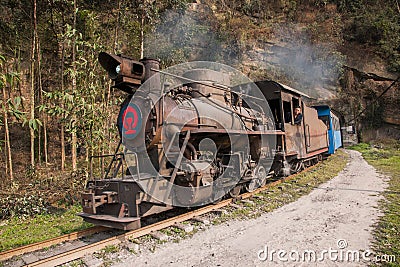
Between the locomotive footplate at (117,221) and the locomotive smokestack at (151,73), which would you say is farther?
the locomotive smokestack at (151,73)

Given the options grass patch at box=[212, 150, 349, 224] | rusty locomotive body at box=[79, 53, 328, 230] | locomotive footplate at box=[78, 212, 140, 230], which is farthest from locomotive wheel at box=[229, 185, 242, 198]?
locomotive footplate at box=[78, 212, 140, 230]

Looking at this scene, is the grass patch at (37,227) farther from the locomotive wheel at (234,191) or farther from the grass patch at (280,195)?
the locomotive wheel at (234,191)

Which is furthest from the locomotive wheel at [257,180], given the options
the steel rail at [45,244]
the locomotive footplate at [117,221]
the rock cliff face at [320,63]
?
the rock cliff face at [320,63]

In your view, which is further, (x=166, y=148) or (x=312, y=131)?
(x=312, y=131)

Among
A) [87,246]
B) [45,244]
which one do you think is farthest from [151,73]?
[45,244]

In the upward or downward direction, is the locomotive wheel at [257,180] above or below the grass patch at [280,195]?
above

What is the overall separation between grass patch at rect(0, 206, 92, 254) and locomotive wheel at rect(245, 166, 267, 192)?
4160 millimetres

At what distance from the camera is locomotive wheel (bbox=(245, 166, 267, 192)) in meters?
7.92

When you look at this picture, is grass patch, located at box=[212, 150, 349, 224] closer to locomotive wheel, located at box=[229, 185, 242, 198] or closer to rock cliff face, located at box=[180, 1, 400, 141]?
locomotive wheel, located at box=[229, 185, 242, 198]

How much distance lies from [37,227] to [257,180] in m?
5.50

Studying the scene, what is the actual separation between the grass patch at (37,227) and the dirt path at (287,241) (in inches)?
84.3

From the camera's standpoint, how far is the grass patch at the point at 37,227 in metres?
4.96

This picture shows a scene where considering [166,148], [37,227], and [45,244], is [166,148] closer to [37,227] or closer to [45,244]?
[45,244]

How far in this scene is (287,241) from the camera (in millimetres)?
4445
